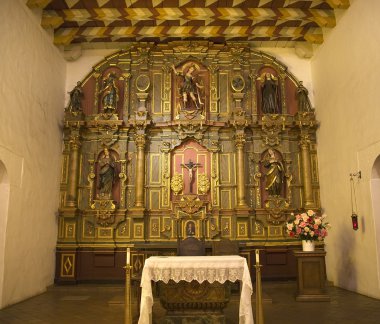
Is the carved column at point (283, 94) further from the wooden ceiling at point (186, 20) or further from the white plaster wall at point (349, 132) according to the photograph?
the wooden ceiling at point (186, 20)

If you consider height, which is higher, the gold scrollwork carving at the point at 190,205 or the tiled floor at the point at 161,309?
the gold scrollwork carving at the point at 190,205

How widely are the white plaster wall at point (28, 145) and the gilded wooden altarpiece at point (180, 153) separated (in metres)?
0.56

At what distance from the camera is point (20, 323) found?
6215 millimetres

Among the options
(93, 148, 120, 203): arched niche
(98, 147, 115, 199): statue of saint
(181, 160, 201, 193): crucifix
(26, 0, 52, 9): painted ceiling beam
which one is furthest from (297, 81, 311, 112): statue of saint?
(26, 0, 52, 9): painted ceiling beam

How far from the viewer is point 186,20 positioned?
33.8ft

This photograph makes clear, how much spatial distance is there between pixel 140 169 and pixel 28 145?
2953 mm

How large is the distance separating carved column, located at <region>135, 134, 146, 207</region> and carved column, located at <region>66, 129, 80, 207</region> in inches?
63.8

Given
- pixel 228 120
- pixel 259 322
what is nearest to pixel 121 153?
pixel 228 120

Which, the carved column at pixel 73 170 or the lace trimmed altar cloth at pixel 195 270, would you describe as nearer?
the lace trimmed altar cloth at pixel 195 270

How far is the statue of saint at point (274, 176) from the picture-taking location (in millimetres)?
10555

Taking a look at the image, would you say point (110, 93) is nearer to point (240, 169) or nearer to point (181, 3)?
point (181, 3)

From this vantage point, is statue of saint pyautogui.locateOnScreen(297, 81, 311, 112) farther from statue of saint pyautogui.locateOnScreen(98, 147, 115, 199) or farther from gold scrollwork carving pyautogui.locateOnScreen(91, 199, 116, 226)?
gold scrollwork carving pyautogui.locateOnScreen(91, 199, 116, 226)

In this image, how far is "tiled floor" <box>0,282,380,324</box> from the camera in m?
6.29

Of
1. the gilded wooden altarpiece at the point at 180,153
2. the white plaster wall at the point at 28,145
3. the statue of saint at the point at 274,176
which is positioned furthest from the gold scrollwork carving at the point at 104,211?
the statue of saint at the point at 274,176
